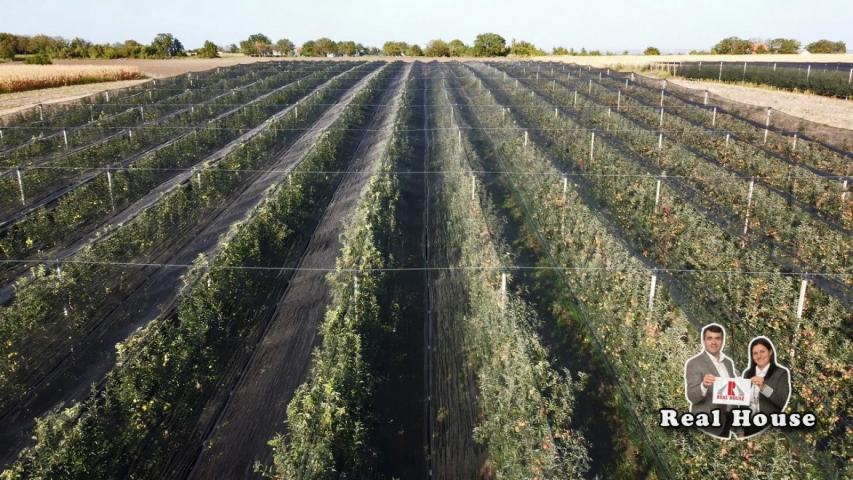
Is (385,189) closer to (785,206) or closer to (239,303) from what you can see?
(239,303)

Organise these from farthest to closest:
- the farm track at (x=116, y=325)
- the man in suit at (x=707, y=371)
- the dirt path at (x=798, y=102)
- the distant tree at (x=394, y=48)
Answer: the distant tree at (x=394, y=48), the dirt path at (x=798, y=102), the farm track at (x=116, y=325), the man in suit at (x=707, y=371)

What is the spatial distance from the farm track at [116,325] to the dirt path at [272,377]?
5.84ft

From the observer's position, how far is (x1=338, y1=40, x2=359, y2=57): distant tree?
8906cm

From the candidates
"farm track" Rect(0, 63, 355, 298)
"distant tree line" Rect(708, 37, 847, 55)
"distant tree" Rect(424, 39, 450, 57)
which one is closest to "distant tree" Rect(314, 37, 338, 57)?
"distant tree" Rect(424, 39, 450, 57)

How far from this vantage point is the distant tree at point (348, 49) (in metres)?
89.1

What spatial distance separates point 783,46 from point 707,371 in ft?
272

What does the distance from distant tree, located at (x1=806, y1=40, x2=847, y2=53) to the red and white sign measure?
78.0m

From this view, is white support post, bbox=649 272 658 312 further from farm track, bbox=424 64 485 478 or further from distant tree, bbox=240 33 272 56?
distant tree, bbox=240 33 272 56

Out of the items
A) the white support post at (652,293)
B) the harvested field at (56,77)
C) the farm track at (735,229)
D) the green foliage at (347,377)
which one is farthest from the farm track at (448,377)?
the harvested field at (56,77)

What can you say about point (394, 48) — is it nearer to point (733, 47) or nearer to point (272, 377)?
point (733, 47)

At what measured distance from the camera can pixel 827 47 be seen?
68188 millimetres

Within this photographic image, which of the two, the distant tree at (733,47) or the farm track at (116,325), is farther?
the distant tree at (733,47)

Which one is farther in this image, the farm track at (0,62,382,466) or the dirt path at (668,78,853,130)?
the dirt path at (668,78,853,130)

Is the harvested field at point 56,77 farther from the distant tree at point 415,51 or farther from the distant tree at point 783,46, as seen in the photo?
the distant tree at point 783,46
